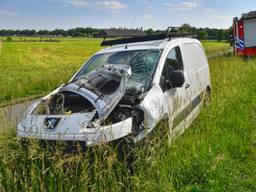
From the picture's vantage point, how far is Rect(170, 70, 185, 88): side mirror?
565cm

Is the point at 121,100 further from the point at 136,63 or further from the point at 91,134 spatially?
the point at 136,63

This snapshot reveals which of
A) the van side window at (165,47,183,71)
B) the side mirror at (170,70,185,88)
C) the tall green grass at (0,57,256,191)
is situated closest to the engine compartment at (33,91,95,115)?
the tall green grass at (0,57,256,191)

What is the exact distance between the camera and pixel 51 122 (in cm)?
437

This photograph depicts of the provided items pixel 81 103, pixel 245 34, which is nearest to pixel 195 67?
pixel 81 103

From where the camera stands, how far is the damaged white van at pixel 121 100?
428 centimetres

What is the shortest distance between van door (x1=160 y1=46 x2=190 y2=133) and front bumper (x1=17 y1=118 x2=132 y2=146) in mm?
1201

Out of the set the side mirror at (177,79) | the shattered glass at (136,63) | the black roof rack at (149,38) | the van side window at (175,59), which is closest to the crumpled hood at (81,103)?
the shattered glass at (136,63)

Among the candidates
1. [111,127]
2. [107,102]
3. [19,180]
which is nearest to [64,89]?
[107,102]

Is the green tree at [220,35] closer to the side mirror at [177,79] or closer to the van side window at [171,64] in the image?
the van side window at [171,64]

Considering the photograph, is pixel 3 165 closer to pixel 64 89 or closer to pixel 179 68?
pixel 64 89

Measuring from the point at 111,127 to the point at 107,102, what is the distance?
0.46 m

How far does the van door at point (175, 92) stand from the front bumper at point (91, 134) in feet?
3.94

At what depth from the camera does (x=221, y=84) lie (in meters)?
9.88

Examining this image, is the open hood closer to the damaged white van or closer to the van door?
the damaged white van
